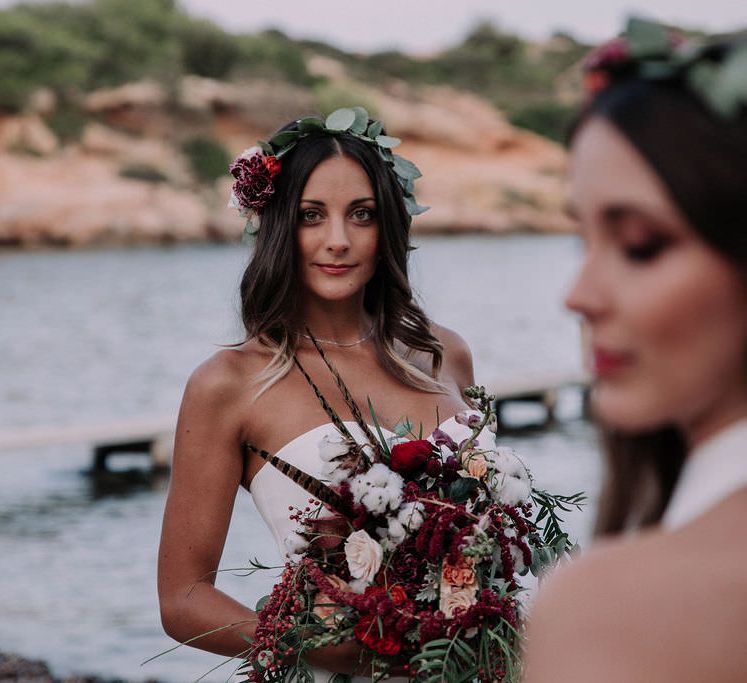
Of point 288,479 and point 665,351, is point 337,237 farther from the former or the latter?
point 665,351

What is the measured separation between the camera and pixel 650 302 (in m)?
1.06

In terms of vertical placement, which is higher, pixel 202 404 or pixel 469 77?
pixel 469 77

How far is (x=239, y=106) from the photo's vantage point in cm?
5778

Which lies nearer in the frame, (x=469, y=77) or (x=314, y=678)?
(x=314, y=678)

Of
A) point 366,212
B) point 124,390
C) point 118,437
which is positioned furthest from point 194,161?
point 366,212

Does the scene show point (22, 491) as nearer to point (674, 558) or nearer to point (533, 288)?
point (674, 558)

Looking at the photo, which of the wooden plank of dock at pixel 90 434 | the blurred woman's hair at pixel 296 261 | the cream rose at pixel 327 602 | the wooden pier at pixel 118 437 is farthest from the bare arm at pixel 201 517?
the wooden pier at pixel 118 437

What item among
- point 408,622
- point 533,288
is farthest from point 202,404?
point 533,288

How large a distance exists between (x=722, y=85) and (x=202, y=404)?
2710mm

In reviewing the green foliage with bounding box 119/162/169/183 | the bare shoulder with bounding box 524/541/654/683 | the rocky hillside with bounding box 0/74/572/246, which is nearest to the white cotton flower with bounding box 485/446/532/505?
the bare shoulder with bounding box 524/541/654/683

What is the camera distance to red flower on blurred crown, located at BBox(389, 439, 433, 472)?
3186 millimetres

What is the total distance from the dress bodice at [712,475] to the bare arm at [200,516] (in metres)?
2.60

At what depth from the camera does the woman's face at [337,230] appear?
3.86 metres

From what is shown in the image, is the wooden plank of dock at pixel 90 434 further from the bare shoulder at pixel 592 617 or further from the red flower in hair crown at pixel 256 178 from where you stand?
the bare shoulder at pixel 592 617
